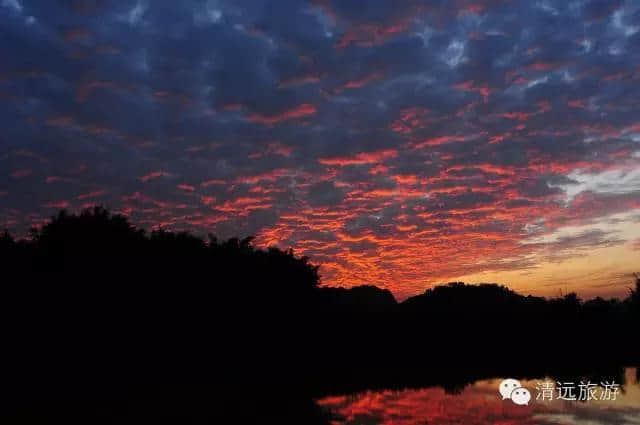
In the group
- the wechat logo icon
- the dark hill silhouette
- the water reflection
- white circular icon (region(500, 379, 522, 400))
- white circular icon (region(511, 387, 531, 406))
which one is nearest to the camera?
the water reflection

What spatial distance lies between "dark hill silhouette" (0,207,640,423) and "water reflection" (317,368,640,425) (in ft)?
6.63

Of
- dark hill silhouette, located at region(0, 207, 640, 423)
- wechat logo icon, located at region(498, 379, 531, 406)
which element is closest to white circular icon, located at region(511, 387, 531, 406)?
wechat logo icon, located at region(498, 379, 531, 406)

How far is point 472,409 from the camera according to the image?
22.8 m

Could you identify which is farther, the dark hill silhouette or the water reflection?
the dark hill silhouette

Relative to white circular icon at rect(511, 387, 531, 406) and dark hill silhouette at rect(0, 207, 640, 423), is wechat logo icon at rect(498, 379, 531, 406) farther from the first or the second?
dark hill silhouette at rect(0, 207, 640, 423)

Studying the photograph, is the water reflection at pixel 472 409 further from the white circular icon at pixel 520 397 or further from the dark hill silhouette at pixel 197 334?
the dark hill silhouette at pixel 197 334

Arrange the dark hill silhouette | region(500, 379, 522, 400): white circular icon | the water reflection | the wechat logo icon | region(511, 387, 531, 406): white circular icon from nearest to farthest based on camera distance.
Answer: the water reflection → region(511, 387, 531, 406): white circular icon → the wechat logo icon → region(500, 379, 522, 400): white circular icon → the dark hill silhouette

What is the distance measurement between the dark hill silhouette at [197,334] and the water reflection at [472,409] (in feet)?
6.63

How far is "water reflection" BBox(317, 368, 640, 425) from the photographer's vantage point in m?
19.8

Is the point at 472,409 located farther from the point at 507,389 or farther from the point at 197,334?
the point at 197,334

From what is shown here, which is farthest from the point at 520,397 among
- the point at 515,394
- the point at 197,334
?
the point at 197,334

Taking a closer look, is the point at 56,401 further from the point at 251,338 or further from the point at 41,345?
the point at 251,338

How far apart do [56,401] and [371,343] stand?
4037 cm

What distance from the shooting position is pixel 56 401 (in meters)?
29.4
